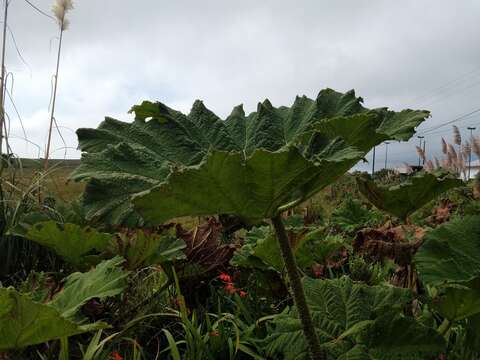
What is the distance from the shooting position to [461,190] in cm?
458

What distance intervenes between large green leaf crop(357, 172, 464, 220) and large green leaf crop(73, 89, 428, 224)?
1.17ft

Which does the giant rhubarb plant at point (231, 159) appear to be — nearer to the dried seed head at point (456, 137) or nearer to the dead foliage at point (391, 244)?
the dead foliage at point (391, 244)

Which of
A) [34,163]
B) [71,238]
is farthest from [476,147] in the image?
[71,238]

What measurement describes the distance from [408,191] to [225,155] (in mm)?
1036

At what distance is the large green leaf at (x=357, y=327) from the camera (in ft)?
3.81

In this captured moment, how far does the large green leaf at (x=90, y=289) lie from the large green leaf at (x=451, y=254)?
0.82m

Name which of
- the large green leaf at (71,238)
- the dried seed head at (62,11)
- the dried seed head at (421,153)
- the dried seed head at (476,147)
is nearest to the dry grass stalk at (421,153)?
the dried seed head at (421,153)

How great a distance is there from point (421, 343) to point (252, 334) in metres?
0.69

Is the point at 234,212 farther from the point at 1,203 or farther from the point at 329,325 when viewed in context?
the point at 1,203

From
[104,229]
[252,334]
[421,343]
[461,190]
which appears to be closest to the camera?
[421,343]

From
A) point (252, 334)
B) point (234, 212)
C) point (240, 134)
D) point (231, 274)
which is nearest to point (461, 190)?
point (231, 274)

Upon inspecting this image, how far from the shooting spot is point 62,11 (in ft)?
13.6

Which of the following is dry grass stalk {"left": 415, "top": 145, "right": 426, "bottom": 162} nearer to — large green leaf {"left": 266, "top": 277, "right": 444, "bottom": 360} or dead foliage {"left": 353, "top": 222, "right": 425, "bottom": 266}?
dead foliage {"left": 353, "top": 222, "right": 425, "bottom": 266}

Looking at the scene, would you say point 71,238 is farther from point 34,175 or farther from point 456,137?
point 456,137
